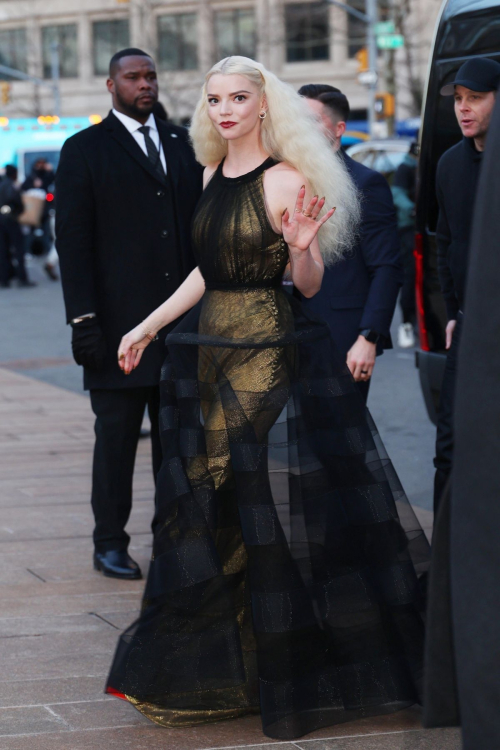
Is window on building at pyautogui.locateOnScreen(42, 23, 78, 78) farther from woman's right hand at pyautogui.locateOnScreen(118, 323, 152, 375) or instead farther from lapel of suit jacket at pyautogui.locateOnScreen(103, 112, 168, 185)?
woman's right hand at pyautogui.locateOnScreen(118, 323, 152, 375)

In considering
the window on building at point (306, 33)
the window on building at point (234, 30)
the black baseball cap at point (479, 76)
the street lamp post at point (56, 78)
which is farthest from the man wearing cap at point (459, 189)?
the street lamp post at point (56, 78)

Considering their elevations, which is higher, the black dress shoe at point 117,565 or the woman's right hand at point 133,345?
the woman's right hand at point 133,345

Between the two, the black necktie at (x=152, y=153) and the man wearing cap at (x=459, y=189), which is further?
the black necktie at (x=152, y=153)

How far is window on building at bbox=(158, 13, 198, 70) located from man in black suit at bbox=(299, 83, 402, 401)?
179 ft

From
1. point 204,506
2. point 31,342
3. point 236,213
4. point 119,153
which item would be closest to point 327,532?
point 204,506

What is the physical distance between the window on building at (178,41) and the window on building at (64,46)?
253 inches

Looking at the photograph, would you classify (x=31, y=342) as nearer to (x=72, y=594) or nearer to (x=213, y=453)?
(x=72, y=594)

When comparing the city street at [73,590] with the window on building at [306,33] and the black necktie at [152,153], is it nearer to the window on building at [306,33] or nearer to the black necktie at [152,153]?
the black necktie at [152,153]

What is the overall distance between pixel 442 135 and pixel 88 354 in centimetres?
196

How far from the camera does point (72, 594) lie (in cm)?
459

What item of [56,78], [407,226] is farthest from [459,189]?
[56,78]

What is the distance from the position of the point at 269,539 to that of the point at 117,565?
67.2 inches

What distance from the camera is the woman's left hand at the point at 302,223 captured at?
332 cm
